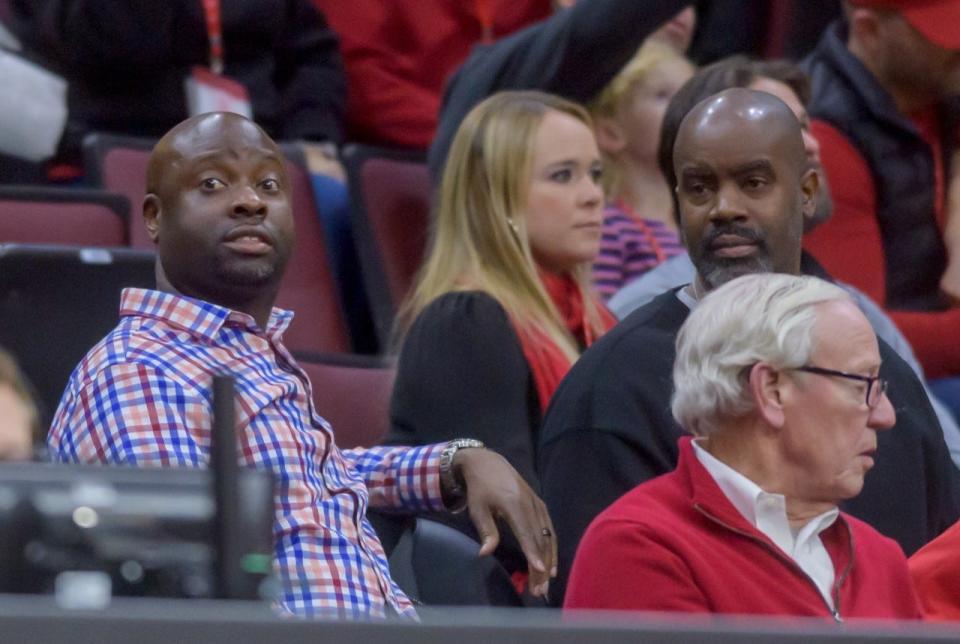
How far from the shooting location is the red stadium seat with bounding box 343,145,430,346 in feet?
14.3

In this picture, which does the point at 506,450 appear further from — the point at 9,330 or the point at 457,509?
the point at 9,330

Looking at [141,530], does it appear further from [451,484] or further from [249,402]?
[451,484]

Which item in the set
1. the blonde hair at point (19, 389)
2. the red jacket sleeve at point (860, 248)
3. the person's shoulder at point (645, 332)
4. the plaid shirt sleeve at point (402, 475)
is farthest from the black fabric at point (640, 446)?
the red jacket sleeve at point (860, 248)

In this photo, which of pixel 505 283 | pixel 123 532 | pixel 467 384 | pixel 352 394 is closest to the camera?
pixel 123 532

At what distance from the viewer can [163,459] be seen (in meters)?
2.38

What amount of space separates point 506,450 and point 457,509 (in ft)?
1.65

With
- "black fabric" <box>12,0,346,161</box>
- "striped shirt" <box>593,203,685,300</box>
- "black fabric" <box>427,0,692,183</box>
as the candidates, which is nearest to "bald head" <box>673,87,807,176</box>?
"black fabric" <box>427,0,692,183</box>

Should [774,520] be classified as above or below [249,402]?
below

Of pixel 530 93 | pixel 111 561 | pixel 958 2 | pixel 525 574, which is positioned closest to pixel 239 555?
pixel 111 561

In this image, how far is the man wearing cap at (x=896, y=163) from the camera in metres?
4.33

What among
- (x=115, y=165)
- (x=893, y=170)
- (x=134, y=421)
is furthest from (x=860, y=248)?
(x=134, y=421)

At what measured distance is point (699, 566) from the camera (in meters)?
2.35

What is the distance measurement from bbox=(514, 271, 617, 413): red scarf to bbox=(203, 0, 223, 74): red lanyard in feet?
3.79

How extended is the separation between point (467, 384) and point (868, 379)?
1019 millimetres
